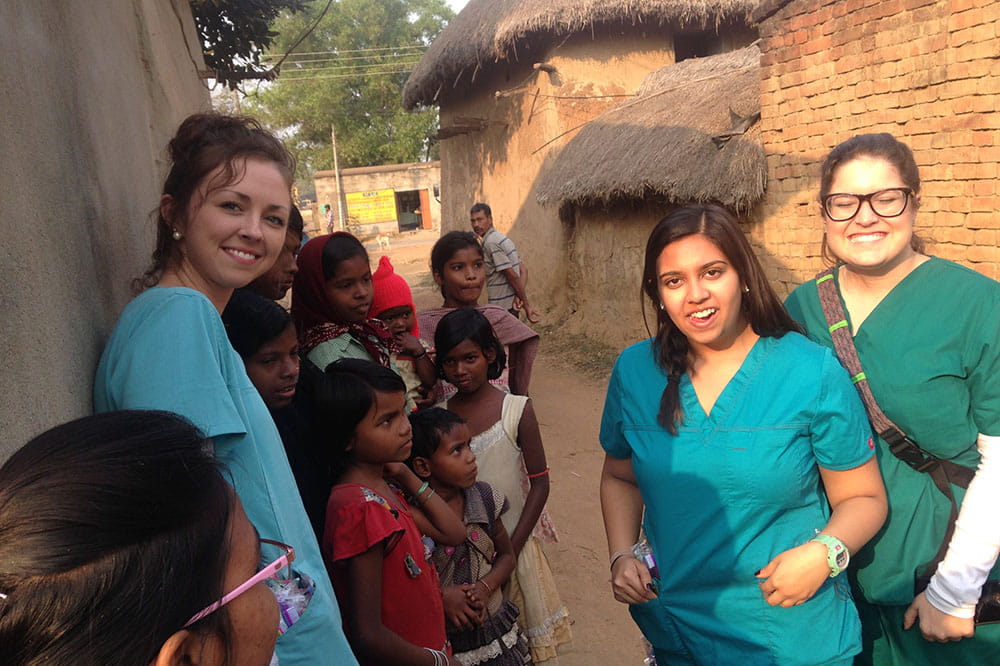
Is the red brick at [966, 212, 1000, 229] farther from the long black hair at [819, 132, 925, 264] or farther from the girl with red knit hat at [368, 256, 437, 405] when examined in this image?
the girl with red knit hat at [368, 256, 437, 405]

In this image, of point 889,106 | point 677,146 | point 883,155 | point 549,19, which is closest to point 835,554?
point 883,155

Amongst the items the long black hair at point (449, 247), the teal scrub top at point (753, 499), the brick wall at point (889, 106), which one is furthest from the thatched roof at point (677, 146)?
the teal scrub top at point (753, 499)

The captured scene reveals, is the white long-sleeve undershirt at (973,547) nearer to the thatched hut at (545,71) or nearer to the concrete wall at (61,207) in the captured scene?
the concrete wall at (61,207)

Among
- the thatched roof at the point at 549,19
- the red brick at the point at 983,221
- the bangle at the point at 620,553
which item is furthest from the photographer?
the thatched roof at the point at 549,19

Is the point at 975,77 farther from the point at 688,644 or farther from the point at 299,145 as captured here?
the point at 299,145

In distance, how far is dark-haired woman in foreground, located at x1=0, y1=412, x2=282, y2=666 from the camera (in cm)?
70

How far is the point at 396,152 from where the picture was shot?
33.2 m

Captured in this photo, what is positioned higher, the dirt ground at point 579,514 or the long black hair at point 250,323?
the long black hair at point 250,323

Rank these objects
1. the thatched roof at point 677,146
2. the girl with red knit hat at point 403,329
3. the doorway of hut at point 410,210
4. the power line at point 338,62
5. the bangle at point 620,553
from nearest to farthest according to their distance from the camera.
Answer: the bangle at point 620,553
the girl with red knit hat at point 403,329
the thatched roof at point 677,146
the doorway of hut at point 410,210
the power line at point 338,62

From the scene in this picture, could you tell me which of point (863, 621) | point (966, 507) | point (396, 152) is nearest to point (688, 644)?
point (863, 621)

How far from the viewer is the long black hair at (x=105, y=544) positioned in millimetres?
694

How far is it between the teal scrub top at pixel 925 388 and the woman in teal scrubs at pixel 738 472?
15 cm

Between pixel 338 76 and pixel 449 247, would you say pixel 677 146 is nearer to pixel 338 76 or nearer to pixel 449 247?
pixel 449 247

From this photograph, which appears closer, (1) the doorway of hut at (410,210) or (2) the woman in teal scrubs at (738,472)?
(2) the woman in teal scrubs at (738,472)
